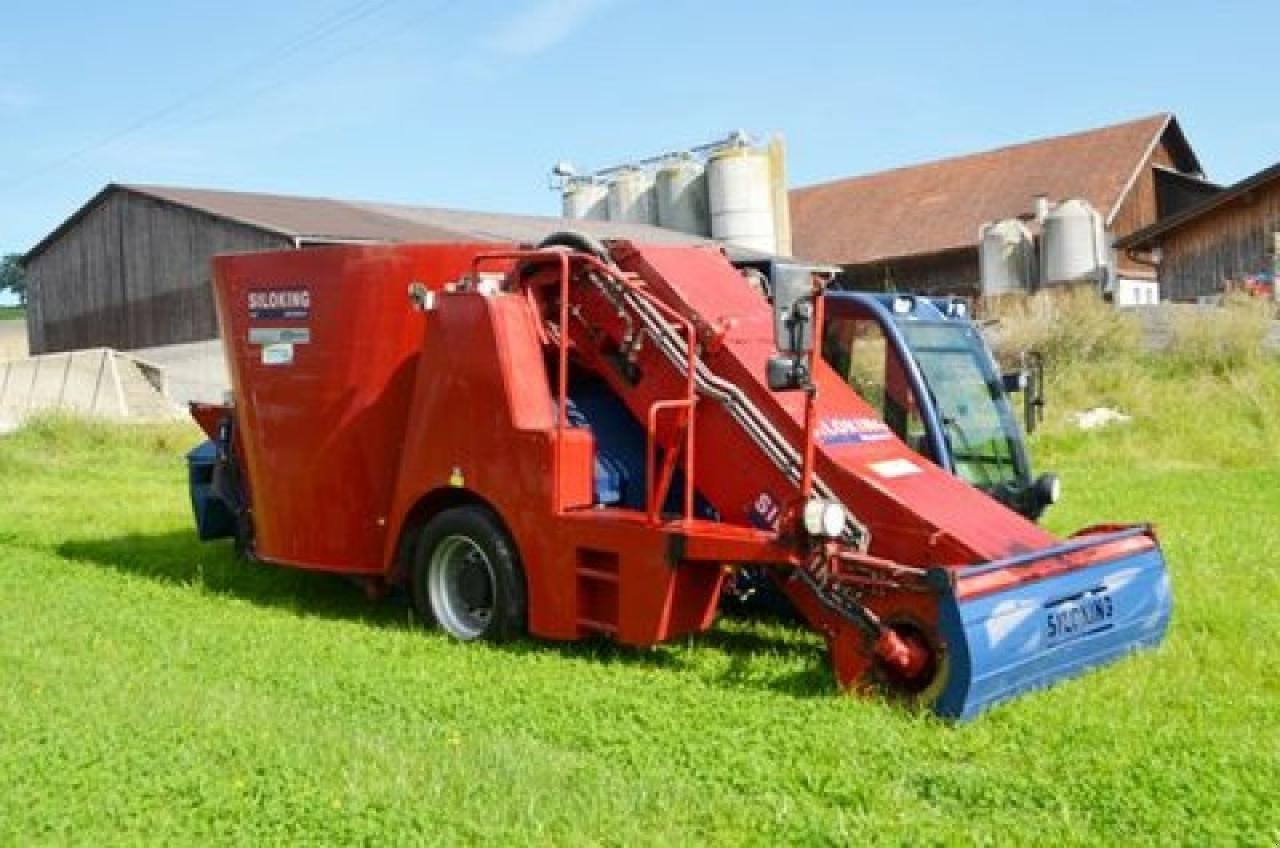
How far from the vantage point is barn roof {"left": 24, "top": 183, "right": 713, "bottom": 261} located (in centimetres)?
3161

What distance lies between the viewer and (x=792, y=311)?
19.6 feet

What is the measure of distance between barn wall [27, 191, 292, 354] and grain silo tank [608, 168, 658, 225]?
582 inches

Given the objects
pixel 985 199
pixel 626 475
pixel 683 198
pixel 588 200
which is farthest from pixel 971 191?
pixel 626 475

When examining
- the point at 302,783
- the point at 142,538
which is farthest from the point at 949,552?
the point at 142,538

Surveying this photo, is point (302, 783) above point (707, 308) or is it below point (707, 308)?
below

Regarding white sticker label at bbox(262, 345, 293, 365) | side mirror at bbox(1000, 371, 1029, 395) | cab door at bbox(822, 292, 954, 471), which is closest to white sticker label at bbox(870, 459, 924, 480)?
cab door at bbox(822, 292, 954, 471)

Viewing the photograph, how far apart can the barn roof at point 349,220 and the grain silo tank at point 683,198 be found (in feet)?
5.58

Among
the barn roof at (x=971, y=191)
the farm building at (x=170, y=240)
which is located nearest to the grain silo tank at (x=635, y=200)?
the farm building at (x=170, y=240)

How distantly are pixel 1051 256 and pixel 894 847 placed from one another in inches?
1358

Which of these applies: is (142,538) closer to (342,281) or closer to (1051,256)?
(342,281)

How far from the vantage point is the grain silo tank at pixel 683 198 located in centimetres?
4281

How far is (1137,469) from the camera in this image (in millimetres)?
17141

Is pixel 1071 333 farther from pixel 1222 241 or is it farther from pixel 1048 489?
pixel 1048 489

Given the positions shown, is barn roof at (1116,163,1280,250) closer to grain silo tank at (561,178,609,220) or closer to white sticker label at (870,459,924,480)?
grain silo tank at (561,178,609,220)
